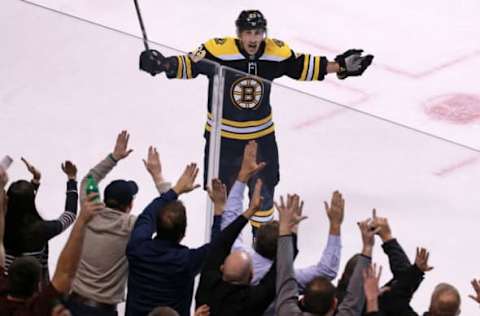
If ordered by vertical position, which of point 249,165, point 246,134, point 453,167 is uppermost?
point 246,134

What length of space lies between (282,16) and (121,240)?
3.78 metres

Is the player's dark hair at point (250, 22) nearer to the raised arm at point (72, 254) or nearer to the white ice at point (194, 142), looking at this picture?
the white ice at point (194, 142)

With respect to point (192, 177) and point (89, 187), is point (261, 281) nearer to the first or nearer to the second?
point (192, 177)

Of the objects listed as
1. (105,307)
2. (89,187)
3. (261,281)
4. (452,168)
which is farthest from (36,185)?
(452,168)

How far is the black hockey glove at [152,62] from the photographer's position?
509 centimetres

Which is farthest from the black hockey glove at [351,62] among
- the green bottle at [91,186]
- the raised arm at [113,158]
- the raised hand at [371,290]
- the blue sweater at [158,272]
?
the raised hand at [371,290]

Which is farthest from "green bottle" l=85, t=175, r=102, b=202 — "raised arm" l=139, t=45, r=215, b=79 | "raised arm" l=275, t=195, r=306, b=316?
"raised arm" l=275, t=195, r=306, b=316

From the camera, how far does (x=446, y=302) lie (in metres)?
4.01

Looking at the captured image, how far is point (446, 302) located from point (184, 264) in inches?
31.8

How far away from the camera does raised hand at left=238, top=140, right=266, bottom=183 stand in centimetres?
466

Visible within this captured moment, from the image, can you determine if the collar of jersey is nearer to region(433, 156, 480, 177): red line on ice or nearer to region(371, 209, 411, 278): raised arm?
region(433, 156, 480, 177): red line on ice

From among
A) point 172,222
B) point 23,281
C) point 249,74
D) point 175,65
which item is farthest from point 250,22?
point 23,281

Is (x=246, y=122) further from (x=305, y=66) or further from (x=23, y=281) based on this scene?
(x=23, y=281)

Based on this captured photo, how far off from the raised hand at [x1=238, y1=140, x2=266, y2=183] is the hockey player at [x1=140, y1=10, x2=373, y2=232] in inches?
4.0
